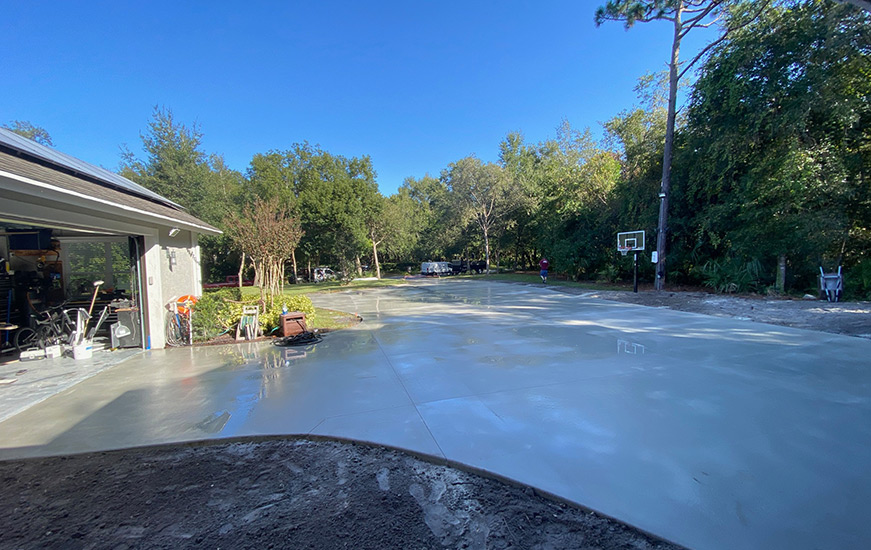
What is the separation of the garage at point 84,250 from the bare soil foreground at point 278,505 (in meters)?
3.06

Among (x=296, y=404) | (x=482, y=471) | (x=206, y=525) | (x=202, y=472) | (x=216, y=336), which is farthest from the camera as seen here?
(x=216, y=336)

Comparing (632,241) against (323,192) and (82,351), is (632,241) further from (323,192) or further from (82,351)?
(323,192)

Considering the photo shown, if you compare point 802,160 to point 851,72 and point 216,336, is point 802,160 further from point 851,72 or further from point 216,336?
point 216,336

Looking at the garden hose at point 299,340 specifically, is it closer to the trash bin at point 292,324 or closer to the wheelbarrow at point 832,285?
the trash bin at point 292,324

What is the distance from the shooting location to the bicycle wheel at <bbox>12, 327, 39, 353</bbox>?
622 centimetres

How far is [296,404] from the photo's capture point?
3.83 meters

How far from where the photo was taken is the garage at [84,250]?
4.55 meters

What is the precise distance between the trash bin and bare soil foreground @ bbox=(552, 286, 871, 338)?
31.4ft

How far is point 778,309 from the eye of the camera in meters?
8.91

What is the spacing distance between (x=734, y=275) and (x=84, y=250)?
19.2 m

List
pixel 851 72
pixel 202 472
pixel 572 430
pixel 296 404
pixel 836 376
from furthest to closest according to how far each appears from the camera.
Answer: pixel 851 72 < pixel 836 376 < pixel 296 404 < pixel 572 430 < pixel 202 472

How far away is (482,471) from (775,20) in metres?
16.4

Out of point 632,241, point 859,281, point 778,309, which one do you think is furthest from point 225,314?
point 859,281

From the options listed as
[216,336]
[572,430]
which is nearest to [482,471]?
[572,430]
